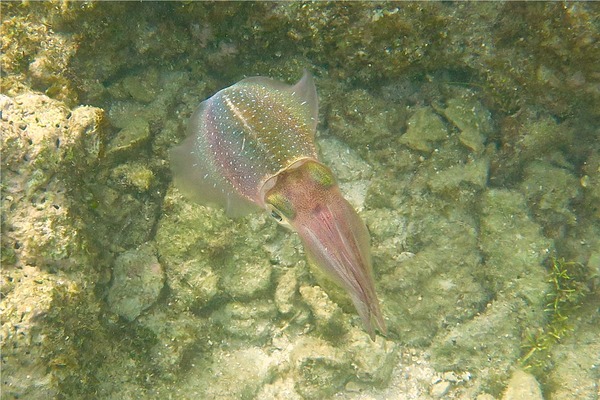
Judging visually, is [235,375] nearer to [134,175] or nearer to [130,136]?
[134,175]

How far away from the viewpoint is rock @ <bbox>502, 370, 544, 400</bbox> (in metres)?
4.35

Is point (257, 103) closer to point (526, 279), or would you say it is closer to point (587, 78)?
point (587, 78)

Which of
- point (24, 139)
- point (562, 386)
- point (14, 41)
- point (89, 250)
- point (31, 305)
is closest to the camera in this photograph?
point (31, 305)

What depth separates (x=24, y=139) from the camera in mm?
3520

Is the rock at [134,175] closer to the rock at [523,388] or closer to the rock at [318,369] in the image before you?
the rock at [318,369]

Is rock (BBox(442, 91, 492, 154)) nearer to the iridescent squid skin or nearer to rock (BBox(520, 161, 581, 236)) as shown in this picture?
rock (BBox(520, 161, 581, 236))

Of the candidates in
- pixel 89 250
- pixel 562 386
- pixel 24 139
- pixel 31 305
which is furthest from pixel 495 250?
pixel 24 139

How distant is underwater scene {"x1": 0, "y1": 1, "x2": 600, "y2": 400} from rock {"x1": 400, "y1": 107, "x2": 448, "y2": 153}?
0.08 ft

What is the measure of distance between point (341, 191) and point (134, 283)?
2.49 meters

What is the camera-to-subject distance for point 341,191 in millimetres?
4172

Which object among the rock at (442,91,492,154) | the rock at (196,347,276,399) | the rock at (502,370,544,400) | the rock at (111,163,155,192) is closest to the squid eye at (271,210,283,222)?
the rock at (111,163,155,192)

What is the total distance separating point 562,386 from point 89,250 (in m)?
5.31

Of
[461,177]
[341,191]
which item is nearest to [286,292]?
A: [341,191]

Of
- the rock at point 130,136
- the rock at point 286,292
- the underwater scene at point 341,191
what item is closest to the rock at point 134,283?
the underwater scene at point 341,191
